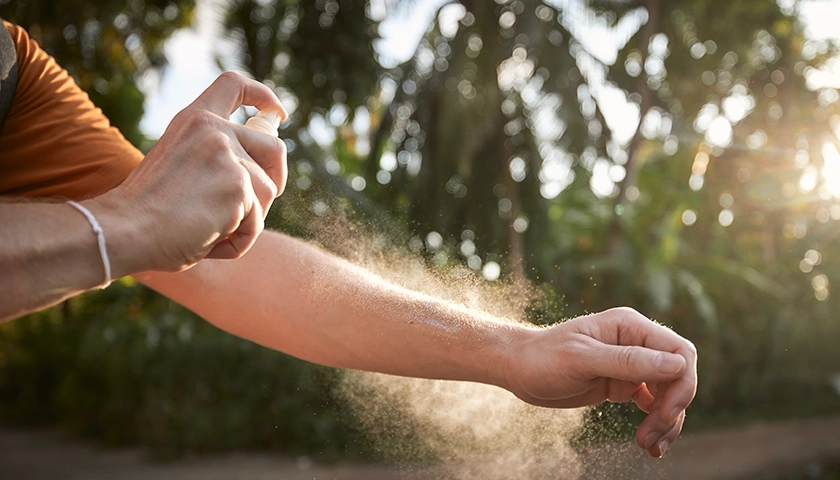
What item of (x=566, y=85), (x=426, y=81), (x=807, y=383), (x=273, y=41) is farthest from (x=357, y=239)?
(x=807, y=383)

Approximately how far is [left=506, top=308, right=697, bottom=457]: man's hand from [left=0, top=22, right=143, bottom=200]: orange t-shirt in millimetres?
934

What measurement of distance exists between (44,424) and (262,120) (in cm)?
1036

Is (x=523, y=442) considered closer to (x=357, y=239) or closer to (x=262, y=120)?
(x=357, y=239)

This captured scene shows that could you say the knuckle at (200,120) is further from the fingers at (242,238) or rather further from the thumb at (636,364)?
the thumb at (636,364)

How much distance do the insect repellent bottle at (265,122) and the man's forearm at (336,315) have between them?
352 millimetres

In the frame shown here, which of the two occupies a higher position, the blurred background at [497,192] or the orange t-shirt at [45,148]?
the orange t-shirt at [45,148]

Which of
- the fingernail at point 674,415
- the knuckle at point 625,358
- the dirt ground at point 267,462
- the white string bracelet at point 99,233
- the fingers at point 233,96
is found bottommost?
the dirt ground at point 267,462

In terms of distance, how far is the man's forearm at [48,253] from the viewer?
752 millimetres

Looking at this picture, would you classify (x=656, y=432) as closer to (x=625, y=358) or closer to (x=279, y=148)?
(x=625, y=358)

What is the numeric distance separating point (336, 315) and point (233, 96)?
1.65ft

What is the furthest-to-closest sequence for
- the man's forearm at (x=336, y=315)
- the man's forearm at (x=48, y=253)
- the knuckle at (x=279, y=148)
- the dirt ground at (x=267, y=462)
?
the dirt ground at (x=267, y=462)
the man's forearm at (x=336, y=315)
the knuckle at (x=279, y=148)
the man's forearm at (x=48, y=253)

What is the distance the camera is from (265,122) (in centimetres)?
106

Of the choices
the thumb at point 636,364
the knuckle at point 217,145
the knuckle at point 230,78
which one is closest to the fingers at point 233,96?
the knuckle at point 230,78

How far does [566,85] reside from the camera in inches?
372
